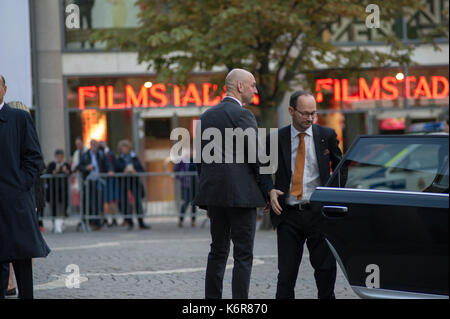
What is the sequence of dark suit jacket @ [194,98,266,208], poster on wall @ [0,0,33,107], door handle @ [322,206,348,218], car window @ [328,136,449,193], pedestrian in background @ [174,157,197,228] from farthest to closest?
pedestrian in background @ [174,157,197,228]
poster on wall @ [0,0,33,107]
dark suit jacket @ [194,98,266,208]
door handle @ [322,206,348,218]
car window @ [328,136,449,193]

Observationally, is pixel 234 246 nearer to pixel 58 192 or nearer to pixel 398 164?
pixel 398 164

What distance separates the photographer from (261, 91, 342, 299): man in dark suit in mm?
5727

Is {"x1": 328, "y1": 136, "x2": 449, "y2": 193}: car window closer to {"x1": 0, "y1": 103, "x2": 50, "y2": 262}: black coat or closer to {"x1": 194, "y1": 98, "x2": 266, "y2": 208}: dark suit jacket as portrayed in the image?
{"x1": 194, "y1": 98, "x2": 266, "y2": 208}: dark suit jacket

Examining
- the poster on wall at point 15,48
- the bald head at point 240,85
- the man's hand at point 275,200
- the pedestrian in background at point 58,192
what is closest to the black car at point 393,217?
the man's hand at point 275,200

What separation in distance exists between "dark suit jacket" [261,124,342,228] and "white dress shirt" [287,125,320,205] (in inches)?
1.2

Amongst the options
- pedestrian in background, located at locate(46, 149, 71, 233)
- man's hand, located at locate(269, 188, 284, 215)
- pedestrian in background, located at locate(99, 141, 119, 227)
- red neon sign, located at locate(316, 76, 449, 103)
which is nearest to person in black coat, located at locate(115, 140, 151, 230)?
pedestrian in background, located at locate(99, 141, 119, 227)

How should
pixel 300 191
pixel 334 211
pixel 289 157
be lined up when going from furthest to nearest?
pixel 289 157, pixel 300 191, pixel 334 211

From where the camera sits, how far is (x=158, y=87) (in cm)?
2019

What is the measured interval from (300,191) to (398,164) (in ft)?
2.64

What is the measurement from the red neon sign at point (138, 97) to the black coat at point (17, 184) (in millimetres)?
14444

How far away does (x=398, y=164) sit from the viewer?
5250 mm

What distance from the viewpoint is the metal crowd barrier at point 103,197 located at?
15.9 m

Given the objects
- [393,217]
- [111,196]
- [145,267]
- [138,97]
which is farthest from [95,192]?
[393,217]
